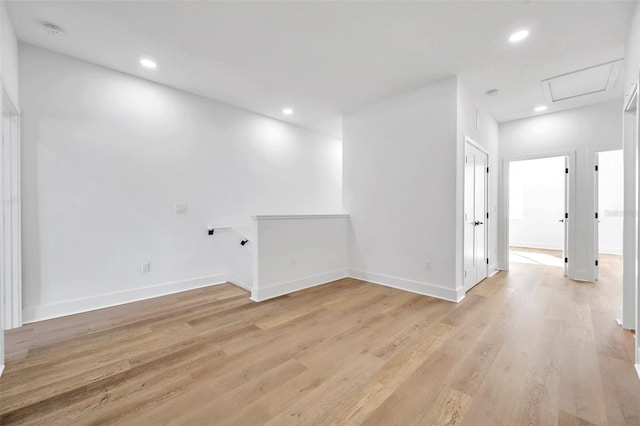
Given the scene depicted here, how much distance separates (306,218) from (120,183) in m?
2.44

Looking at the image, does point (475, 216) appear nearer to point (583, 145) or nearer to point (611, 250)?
point (583, 145)

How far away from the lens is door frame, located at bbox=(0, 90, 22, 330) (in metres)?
2.53

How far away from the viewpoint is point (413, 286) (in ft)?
12.0

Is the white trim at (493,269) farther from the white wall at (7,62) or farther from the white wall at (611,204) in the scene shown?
the white wall at (7,62)

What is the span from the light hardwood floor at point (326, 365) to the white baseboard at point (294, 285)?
0.19 metres

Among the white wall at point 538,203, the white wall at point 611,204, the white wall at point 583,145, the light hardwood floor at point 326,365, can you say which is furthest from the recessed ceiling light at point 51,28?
the white wall at point 611,204

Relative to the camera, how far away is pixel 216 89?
3766mm

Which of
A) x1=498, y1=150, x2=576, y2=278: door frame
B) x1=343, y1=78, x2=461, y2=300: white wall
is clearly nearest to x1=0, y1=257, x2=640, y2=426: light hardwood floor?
x1=343, y1=78, x2=461, y2=300: white wall

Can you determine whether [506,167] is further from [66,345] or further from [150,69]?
[66,345]

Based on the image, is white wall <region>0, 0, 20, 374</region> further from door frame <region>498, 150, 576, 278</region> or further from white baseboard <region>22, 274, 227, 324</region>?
door frame <region>498, 150, 576, 278</region>

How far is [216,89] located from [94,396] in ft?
11.9

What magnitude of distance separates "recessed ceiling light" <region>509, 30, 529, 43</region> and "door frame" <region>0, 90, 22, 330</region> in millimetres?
4885

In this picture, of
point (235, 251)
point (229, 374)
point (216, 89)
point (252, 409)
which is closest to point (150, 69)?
point (216, 89)

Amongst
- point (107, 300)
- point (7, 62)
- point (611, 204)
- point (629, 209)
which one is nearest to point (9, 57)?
point (7, 62)
